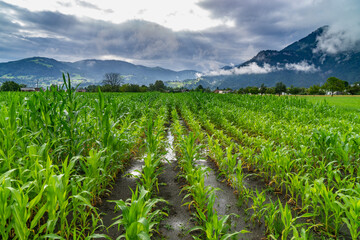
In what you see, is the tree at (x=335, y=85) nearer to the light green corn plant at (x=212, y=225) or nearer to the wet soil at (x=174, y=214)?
the wet soil at (x=174, y=214)

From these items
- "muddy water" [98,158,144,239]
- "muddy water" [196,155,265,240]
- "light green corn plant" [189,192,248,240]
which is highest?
"light green corn plant" [189,192,248,240]

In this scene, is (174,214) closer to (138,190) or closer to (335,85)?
(138,190)

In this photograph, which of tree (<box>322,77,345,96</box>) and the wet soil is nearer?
the wet soil

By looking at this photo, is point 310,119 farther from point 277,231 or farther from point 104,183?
point 104,183

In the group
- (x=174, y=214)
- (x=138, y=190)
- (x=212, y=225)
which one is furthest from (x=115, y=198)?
(x=212, y=225)

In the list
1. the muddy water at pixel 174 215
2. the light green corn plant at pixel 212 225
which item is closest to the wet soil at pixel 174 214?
the muddy water at pixel 174 215

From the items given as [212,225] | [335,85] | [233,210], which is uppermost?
[335,85]


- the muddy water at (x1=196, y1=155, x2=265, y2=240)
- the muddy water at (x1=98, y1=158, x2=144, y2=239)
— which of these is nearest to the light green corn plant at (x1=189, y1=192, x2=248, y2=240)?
the muddy water at (x1=196, y1=155, x2=265, y2=240)

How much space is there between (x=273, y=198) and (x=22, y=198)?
13.1ft

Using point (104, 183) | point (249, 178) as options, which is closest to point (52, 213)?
point (104, 183)

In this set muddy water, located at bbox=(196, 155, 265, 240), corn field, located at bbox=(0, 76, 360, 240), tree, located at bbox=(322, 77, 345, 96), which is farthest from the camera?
tree, located at bbox=(322, 77, 345, 96)

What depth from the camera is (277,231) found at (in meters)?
2.65

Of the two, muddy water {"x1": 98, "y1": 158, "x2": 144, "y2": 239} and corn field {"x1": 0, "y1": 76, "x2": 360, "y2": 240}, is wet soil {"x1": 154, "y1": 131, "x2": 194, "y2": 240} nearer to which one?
corn field {"x1": 0, "y1": 76, "x2": 360, "y2": 240}

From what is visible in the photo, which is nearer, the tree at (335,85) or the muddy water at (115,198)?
the muddy water at (115,198)
